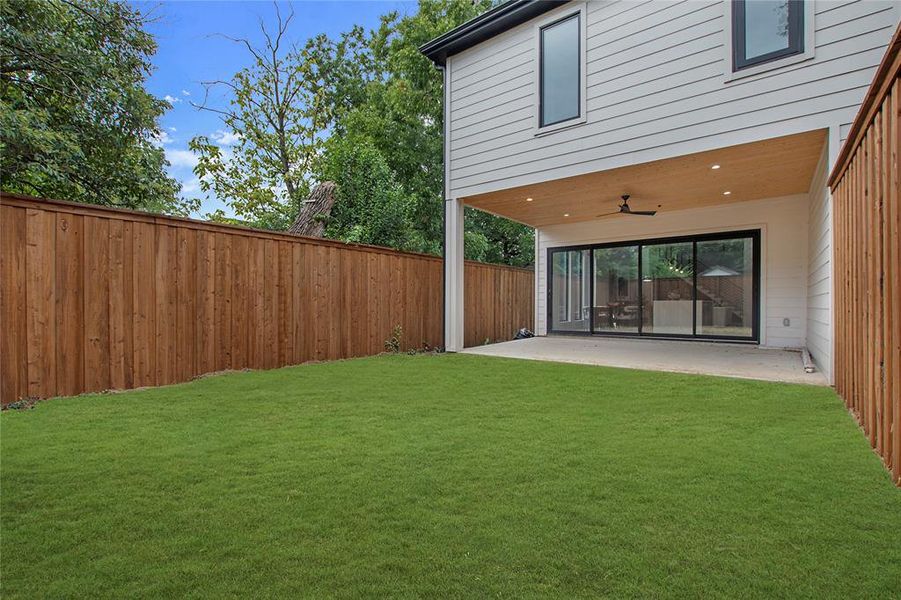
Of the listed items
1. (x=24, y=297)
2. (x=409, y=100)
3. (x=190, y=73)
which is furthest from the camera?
(x=409, y=100)

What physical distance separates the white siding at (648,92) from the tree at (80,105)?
4.28 metres

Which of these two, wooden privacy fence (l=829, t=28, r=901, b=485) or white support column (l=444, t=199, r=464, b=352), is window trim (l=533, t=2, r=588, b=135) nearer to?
white support column (l=444, t=199, r=464, b=352)

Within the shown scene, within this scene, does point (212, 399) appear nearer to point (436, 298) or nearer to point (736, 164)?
point (436, 298)

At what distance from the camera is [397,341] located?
6.78 metres

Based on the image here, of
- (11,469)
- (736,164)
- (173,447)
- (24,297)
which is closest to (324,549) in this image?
(173,447)

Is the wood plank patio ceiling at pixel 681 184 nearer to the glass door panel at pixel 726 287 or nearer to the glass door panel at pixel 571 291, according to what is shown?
the glass door panel at pixel 726 287

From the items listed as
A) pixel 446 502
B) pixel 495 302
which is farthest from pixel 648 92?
pixel 446 502

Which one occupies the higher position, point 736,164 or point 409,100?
point 409,100

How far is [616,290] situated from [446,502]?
7.66m

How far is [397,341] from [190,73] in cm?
813

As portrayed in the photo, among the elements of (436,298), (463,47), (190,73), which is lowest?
(436,298)

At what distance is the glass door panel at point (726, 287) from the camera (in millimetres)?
7145

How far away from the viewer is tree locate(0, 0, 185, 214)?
448 cm

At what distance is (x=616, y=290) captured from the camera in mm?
8594
